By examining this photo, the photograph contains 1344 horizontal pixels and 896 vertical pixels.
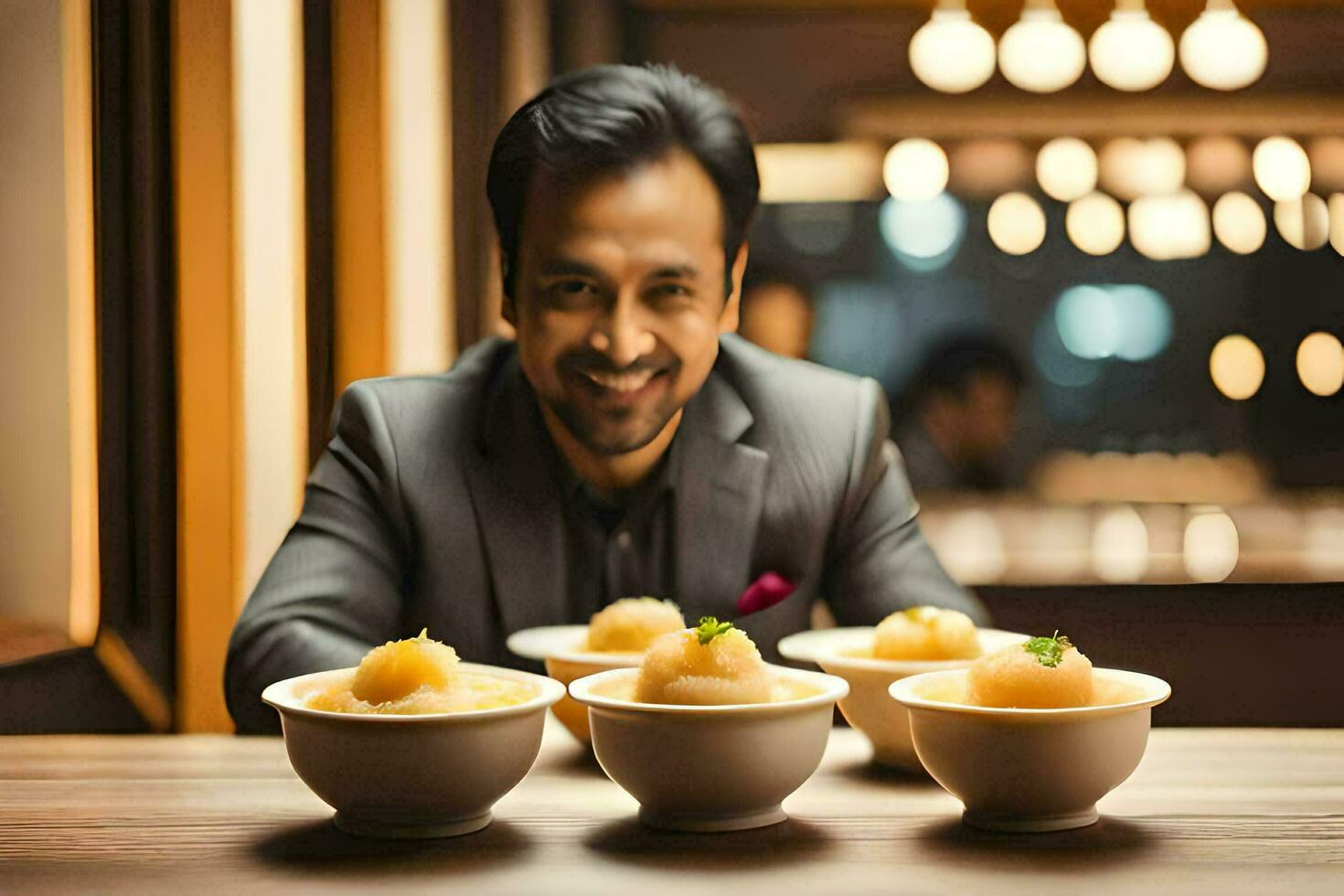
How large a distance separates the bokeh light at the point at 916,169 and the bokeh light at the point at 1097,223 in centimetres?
60

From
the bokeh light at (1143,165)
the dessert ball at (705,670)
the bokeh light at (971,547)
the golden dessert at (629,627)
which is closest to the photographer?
the dessert ball at (705,670)

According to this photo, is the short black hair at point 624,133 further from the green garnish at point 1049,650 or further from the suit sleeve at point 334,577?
the green garnish at point 1049,650

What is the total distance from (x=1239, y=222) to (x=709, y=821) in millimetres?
4707

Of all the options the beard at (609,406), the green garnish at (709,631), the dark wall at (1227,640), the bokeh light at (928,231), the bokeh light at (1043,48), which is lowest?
the dark wall at (1227,640)

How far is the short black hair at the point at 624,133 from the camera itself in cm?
259

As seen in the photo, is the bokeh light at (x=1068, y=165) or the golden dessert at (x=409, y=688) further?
the bokeh light at (x=1068, y=165)

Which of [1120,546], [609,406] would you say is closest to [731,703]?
[609,406]

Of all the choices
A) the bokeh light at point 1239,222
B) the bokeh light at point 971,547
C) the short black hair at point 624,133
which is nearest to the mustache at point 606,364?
the short black hair at point 624,133

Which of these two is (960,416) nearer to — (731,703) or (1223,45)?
(1223,45)

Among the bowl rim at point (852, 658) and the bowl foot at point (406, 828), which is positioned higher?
the bowl rim at point (852, 658)

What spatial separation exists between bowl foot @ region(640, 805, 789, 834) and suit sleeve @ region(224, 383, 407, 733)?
104cm

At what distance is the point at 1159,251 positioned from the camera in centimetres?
509

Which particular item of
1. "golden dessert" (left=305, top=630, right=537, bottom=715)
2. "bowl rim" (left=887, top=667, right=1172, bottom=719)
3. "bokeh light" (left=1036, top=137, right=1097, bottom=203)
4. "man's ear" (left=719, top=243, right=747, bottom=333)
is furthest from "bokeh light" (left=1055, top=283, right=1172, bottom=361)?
"golden dessert" (left=305, top=630, right=537, bottom=715)

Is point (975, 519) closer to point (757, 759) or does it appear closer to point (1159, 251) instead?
point (1159, 251)
